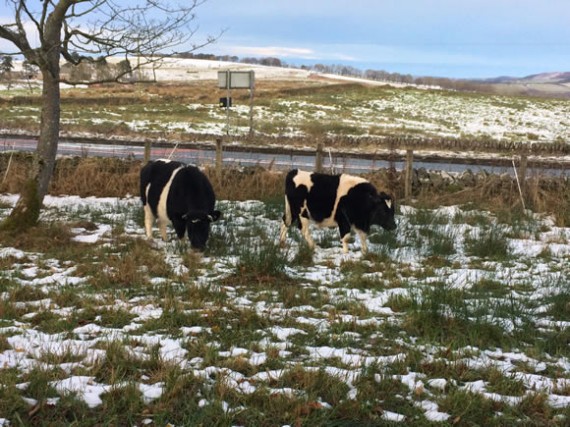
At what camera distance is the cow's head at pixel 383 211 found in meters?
8.81

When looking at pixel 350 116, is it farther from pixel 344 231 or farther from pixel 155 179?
pixel 344 231

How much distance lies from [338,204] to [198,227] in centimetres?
229

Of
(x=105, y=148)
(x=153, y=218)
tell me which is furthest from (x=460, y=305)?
(x=105, y=148)

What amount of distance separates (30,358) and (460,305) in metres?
4.02

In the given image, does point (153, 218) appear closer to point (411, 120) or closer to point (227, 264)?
point (227, 264)

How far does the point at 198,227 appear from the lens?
8.24m

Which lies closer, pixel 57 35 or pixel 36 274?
pixel 36 274

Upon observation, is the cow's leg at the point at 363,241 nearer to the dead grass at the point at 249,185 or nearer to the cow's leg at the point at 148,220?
the cow's leg at the point at 148,220

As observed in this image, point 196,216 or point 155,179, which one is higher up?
point 155,179

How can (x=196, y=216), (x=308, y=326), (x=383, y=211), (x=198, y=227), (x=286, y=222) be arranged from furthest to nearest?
1. (x=286, y=222)
2. (x=383, y=211)
3. (x=198, y=227)
4. (x=196, y=216)
5. (x=308, y=326)

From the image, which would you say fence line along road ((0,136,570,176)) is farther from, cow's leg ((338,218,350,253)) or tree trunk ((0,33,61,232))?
tree trunk ((0,33,61,232))

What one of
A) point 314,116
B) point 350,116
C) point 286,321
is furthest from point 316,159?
point 350,116

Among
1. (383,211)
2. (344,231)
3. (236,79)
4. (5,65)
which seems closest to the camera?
(344,231)

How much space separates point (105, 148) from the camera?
21031 mm
